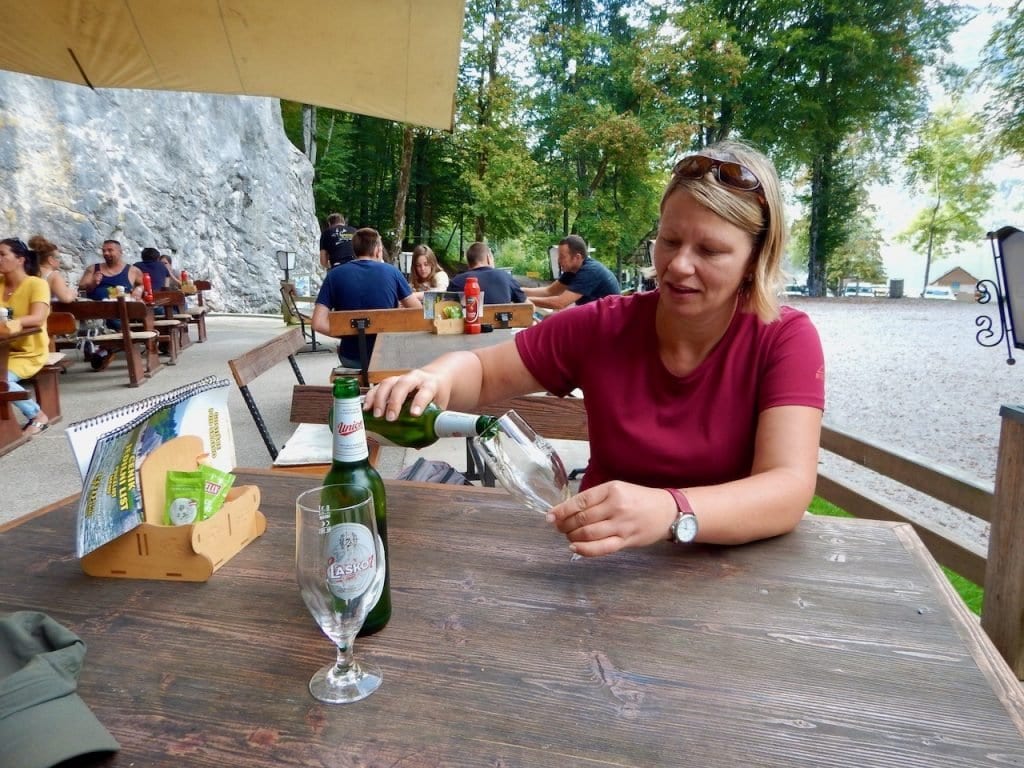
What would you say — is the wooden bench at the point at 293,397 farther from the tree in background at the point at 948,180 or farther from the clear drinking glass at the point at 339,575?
the tree in background at the point at 948,180

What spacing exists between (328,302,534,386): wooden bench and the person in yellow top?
2266mm

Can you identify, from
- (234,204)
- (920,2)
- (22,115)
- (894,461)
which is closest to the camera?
(894,461)

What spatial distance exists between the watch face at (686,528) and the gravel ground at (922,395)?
1.60m

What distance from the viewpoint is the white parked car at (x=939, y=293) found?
1703 centimetres

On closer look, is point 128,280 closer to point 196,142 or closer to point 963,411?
point 196,142

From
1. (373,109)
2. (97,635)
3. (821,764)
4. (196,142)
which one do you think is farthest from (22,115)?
(821,764)

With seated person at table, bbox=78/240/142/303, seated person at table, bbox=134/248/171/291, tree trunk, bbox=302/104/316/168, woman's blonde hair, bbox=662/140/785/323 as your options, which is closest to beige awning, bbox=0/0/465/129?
woman's blonde hair, bbox=662/140/785/323

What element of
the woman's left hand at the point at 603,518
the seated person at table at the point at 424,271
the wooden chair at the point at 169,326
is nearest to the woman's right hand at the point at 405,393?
the woman's left hand at the point at 603,518

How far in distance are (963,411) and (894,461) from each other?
5.18 meters

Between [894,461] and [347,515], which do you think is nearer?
[347,515]

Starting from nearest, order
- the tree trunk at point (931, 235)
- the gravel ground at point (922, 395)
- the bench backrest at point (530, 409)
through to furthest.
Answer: the bench backrest at point (530, 409), the gravel ground at point (922, 395), the tree trunk at point (931, 235)

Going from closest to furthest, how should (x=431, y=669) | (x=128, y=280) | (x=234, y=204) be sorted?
(x=431, y=669) < (x=128, y=280) < (x=234, y=204)

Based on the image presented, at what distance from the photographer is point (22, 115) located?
9625mm

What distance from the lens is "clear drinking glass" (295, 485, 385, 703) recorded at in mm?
681
